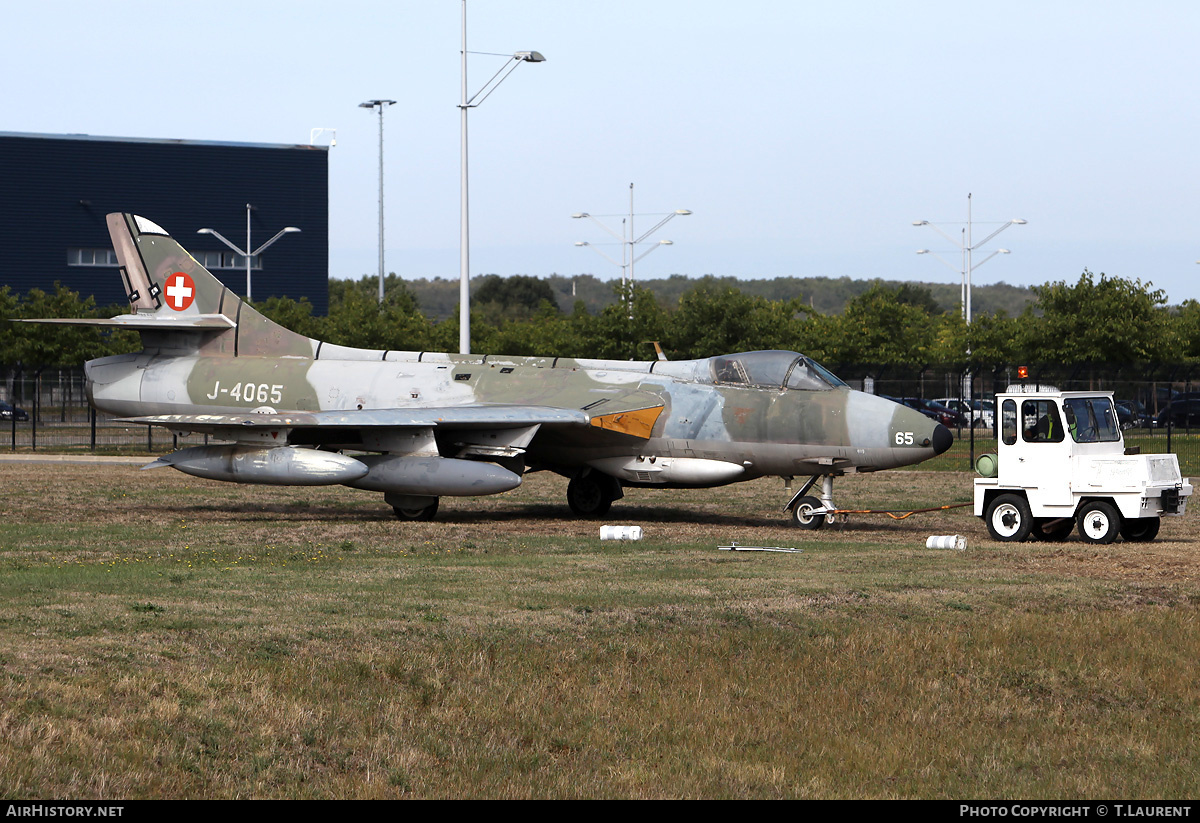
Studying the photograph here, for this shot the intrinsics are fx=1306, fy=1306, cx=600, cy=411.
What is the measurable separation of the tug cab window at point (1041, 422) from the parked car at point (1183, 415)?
2291cm

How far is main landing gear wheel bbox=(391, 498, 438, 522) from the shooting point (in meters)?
22.1

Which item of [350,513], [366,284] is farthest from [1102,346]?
[366,284]

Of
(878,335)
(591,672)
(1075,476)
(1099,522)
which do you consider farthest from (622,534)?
(878,335)

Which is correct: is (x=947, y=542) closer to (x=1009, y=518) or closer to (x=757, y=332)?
(x=1009, y=518)

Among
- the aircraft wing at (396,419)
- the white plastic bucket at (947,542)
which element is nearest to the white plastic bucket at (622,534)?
the aircraft wing at (396,419)

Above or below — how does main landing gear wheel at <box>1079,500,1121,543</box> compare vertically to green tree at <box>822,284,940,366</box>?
below

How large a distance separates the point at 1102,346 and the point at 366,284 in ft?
392

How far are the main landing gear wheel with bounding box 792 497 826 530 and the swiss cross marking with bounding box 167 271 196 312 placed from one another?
11.9 metres

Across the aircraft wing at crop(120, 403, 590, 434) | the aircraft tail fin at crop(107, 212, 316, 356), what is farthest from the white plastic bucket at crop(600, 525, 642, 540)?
the aircraft tail fin at crop(107, 212, 316, 356)

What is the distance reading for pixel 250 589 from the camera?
1312 centimetres

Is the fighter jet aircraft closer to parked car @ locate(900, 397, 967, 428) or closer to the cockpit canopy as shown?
the cockpit canopy

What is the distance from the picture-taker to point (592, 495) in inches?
918

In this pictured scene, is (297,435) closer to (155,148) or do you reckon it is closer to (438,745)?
(438,745)
